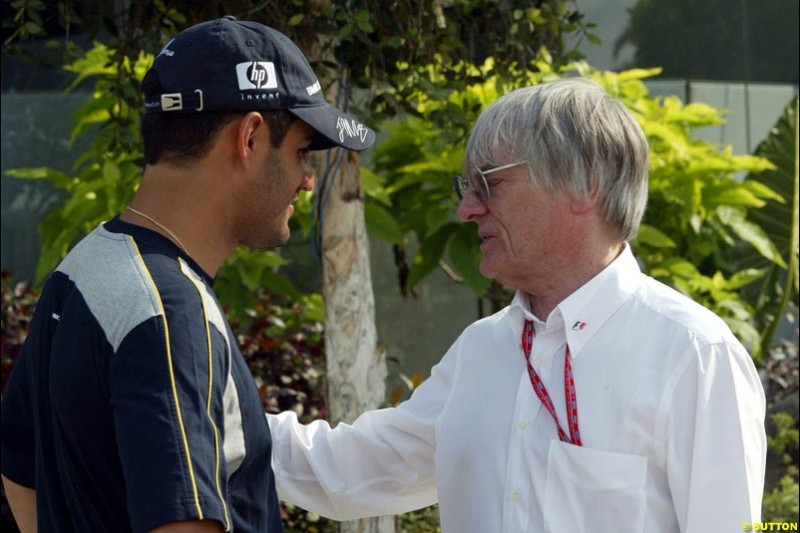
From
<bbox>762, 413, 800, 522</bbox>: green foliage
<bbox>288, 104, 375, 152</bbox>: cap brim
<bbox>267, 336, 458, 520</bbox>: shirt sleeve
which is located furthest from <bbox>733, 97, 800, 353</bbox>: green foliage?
<bbox>288, 104, 375, 152</bbox>: cap brim

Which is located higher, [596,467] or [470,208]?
[470,208]

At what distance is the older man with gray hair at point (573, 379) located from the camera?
2549 millimetres

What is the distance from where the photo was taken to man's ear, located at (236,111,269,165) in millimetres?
2256

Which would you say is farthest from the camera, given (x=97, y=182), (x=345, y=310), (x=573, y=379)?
(x=97, y=182)

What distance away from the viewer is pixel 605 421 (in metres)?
2.62

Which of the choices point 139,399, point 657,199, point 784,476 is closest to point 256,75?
point 139,399

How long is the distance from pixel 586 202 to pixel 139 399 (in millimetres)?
1237

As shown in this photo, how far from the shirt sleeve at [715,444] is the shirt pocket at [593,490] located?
0.28 feet

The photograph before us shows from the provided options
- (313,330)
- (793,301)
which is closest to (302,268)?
(313,330)

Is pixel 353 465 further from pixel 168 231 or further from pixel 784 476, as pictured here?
pixel 784 476

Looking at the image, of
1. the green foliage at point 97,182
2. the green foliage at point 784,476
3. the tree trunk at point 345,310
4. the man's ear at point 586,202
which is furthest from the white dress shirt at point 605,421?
the green foliage at point 784,476

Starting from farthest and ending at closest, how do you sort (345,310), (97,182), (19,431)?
(97,182), (345,310), (19,431)

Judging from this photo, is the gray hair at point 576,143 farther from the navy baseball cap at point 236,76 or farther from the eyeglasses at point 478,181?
the navy baseball cap at point 236,76

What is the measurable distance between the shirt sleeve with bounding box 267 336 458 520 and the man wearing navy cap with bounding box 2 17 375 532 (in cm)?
79
